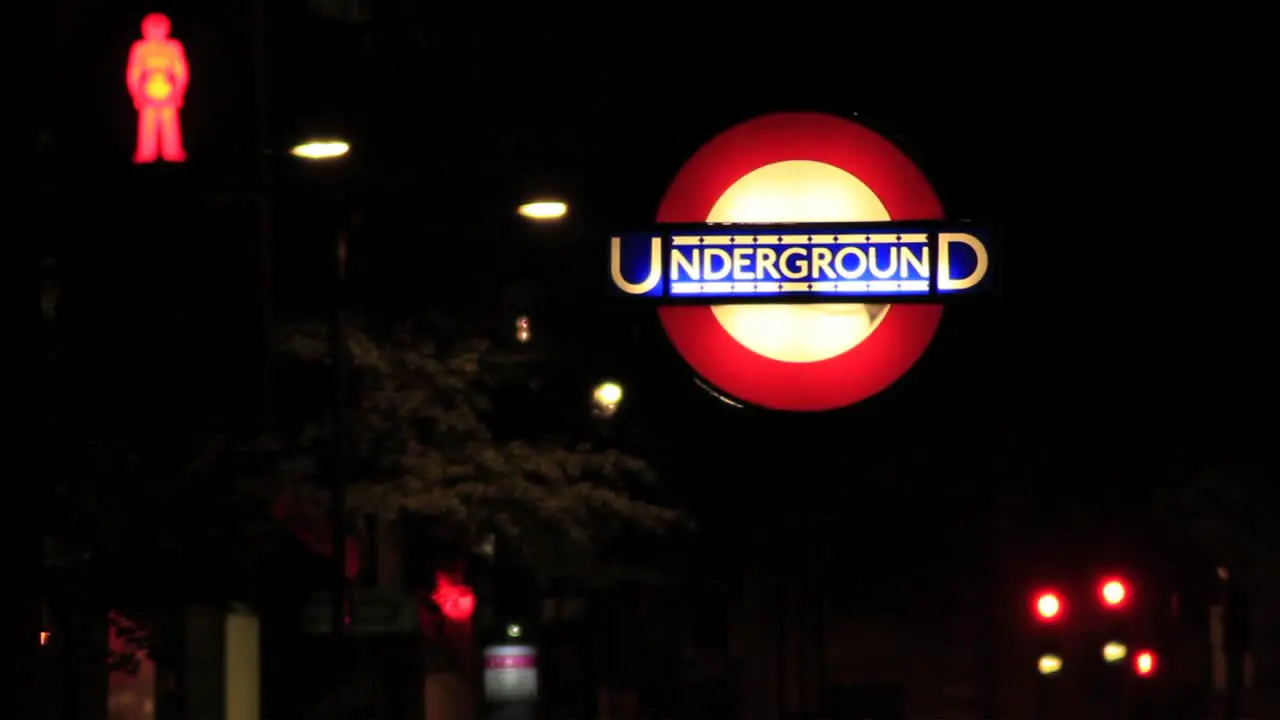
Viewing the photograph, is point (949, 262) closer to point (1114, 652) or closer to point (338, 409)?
point (338, 409)

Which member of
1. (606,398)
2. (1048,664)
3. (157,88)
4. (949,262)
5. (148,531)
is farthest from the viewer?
(606,398)

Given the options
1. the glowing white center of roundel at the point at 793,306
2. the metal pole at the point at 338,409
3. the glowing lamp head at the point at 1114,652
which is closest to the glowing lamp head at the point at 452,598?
the metal pole at the point at 338,409

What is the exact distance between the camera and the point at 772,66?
4148 millimetres

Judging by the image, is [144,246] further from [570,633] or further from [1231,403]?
[570,633]

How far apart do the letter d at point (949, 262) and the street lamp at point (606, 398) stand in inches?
487

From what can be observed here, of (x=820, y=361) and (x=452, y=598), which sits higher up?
(x=820, y=361)

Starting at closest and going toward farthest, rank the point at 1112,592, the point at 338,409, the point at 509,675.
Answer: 1. the point at 338,409
2. the point at 1112,592
3. the point at 509,675

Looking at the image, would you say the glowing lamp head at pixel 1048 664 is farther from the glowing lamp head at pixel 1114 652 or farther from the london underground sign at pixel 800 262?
the london underground sign at pixel 800 262

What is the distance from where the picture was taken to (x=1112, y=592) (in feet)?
53.0

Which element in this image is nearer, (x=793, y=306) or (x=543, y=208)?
(x=793, y=306)

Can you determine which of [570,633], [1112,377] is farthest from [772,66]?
[570,633]

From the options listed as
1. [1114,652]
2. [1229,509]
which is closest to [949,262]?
[1114,652]

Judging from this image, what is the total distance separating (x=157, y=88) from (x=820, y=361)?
185 centimetres

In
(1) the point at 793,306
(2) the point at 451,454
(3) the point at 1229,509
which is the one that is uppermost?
(2) the point at 451,454
